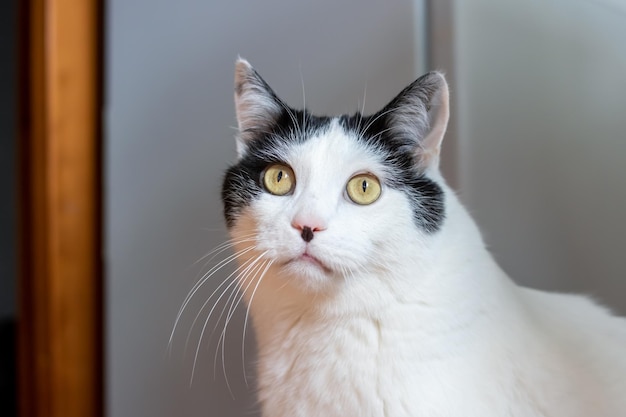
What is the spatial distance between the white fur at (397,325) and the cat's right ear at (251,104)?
0.10 m

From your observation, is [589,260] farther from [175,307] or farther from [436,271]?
[175,307]

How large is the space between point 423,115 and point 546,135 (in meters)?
0.38

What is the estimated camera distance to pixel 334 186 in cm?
75

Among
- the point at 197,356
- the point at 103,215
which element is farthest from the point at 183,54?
the point at 197,356

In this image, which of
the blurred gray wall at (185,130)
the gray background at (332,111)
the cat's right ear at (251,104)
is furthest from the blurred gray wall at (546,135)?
the cat's right ear at (251,104)

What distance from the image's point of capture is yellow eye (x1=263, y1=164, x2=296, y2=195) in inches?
31.2

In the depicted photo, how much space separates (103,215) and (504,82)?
107 cm

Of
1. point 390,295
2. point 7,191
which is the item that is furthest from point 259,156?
point 7,191

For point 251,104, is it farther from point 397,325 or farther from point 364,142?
point 397,325

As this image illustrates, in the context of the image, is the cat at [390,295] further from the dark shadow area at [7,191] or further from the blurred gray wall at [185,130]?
the dark shadow area at [7,191]

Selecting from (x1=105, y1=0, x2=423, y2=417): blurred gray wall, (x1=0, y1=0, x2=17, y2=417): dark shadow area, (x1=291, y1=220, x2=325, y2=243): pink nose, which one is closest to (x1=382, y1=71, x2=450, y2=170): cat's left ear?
(x1=291, y1=220, x2=325, y2=243): pink nose

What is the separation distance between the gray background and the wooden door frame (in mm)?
91

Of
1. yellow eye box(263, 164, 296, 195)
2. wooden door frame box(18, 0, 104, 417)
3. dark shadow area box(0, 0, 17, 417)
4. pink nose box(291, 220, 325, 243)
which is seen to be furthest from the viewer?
dark shadow area box(0, 0, 17, 417)

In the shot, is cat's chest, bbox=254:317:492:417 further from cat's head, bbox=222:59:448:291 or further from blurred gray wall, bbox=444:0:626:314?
blurred gray wall, bbox=444:0:626:314
